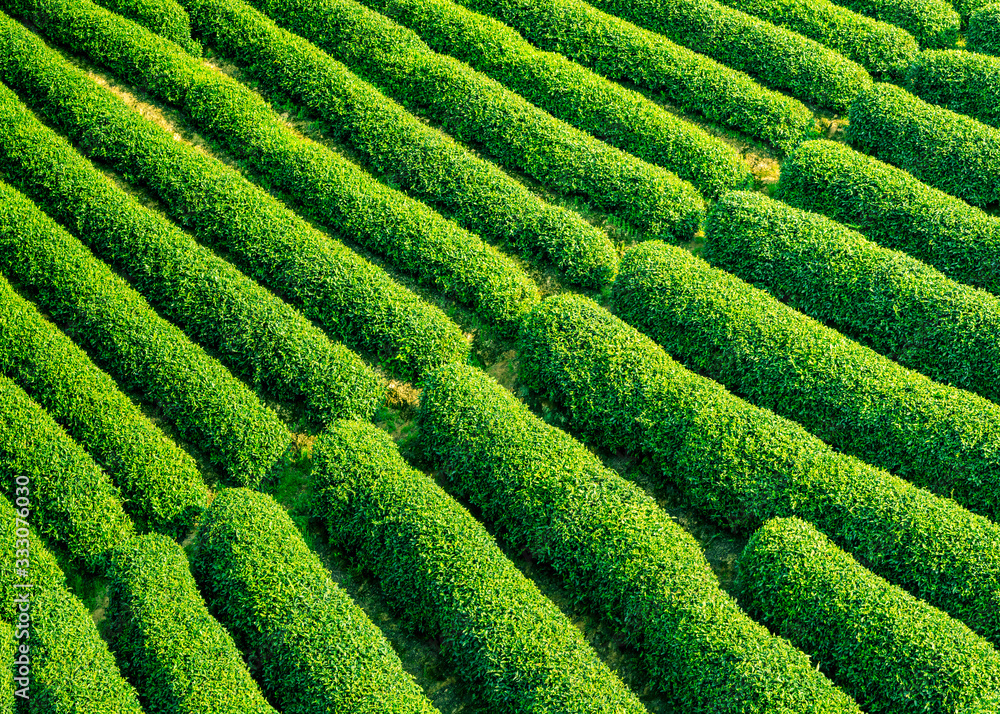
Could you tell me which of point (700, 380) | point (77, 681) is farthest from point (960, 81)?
→ point (77, 681)

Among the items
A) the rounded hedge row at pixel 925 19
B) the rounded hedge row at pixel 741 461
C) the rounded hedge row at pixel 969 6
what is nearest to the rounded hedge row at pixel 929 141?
the rounded hedge row at pixel 925 19

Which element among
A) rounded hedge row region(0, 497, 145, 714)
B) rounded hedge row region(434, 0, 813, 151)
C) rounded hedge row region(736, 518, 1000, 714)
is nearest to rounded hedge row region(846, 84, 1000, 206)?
rounded hedge row region(434, 0, 813, 151)

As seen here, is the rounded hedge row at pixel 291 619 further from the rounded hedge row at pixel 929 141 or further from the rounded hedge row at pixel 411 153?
the rounded hedge row at pixel 929 141

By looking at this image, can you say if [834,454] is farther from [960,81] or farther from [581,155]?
[960,81]

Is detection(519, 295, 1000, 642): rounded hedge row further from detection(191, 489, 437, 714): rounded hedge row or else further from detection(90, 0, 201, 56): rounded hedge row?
detection(90, 0, 201, 56): rounded hedge row

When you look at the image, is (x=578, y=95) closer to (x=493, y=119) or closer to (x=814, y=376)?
(x=493, y=119)
